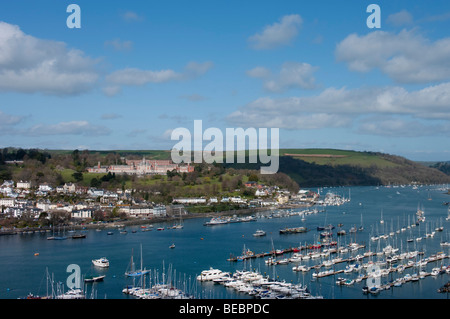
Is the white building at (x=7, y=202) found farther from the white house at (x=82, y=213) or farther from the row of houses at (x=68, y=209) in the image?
the white house at (x=82, y=213)

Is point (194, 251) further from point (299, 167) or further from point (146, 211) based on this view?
point (299, 167)

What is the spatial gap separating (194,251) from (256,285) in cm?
473

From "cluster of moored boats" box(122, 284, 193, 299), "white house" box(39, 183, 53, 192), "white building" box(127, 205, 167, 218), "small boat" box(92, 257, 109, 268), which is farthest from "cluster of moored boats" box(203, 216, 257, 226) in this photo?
"cluster of moored boats" box(122, 284, 193, 299)

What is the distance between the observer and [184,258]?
1316cm

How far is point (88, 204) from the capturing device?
76.2 ft

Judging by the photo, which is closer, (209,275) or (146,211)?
(209,275)

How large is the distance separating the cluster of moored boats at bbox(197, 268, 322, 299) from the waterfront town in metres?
11.4

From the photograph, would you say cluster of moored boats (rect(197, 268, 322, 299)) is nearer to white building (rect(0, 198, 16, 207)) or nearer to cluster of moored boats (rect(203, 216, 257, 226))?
cluster of moored boats (rect(203, 216, 257, 226))

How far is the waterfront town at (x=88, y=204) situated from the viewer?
20250 millimetres

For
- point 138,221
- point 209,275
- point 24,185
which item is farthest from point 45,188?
point 209,275

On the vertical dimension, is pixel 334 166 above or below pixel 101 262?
above

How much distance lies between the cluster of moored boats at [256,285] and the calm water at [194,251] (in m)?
0.26

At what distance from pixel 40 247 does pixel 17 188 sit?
40.4ft
